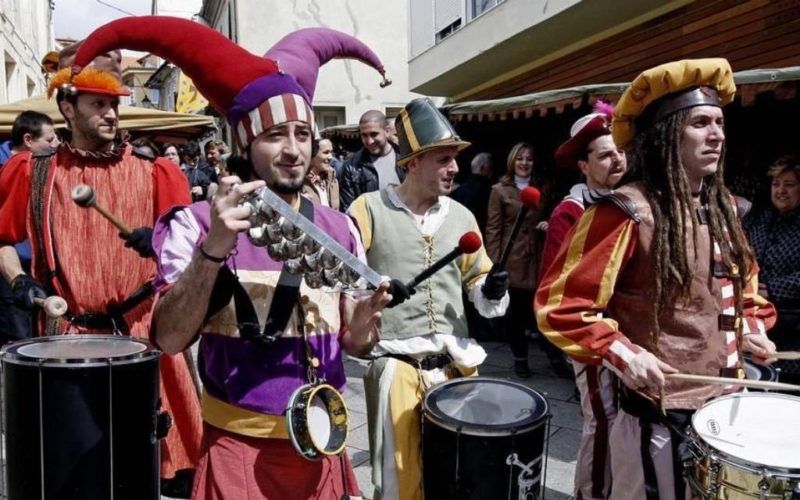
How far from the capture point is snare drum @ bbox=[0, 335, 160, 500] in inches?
89.8

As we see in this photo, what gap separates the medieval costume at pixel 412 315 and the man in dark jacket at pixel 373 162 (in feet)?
11.1

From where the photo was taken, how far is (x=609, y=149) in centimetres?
378

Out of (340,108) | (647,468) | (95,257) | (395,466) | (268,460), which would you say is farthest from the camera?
(340,108)

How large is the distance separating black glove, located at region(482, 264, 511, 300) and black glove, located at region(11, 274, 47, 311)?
6.38ft

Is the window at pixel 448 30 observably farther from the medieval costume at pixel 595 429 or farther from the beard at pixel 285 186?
the beard at pixel 285 186

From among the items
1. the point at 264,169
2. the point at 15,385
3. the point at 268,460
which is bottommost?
the point at 268,460

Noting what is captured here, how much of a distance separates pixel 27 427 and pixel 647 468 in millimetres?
2144

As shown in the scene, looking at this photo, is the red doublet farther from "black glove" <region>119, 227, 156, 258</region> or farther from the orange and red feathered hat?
the orange and red feathered hat

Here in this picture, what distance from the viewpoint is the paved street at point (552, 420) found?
4086mm

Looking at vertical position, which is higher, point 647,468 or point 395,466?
point 647,468

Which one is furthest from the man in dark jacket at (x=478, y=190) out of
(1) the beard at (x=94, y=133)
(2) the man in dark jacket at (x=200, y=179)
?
(1) the beard at (x=94, y=133)

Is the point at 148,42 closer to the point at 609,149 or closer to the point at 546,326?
the point at 546,326

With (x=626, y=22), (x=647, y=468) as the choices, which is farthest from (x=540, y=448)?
(x=626, y=22)

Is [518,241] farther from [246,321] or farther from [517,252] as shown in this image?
[246,321]
